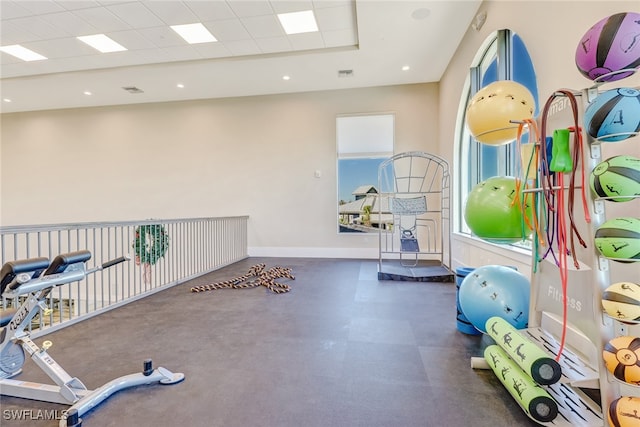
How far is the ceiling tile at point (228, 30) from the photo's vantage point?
4.27 meters

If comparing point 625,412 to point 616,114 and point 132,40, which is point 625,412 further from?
point 132,40

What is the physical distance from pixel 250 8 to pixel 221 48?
1.20 meters

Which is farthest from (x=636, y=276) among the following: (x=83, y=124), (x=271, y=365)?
(x=83, y=124)

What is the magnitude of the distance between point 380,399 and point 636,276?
5.00 ft

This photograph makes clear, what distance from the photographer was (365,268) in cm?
542

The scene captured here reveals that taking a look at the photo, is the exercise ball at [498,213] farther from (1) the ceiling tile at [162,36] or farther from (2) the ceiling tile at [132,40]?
(2) the ceiling tile at [132,40]

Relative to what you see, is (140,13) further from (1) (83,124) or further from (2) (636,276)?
(2) (636,276)

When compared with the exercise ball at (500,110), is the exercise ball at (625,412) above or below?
below

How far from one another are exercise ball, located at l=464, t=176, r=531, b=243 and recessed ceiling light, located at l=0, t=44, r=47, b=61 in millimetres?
7193

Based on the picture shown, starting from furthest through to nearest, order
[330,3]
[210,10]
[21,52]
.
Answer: [21,52]
[210,10]
[330,3]

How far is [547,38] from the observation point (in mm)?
2406

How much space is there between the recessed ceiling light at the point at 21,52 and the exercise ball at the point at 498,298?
746 cm

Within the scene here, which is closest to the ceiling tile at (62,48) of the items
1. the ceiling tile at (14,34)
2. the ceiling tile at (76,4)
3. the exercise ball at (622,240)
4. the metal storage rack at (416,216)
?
the ceiling tile at (14,34)

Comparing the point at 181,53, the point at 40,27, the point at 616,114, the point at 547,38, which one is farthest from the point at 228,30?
the point at 616,114
